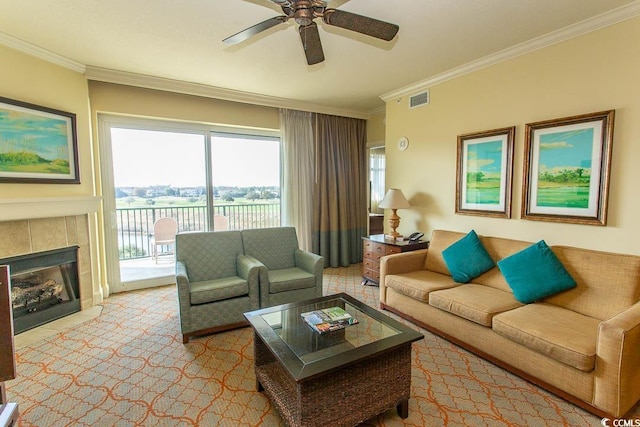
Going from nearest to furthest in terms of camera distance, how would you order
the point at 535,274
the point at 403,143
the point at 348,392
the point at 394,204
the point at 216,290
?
the point at 348,392 → the point at 535,274 → the point at 216,290 → the point at 394,204 → the point at 403,143

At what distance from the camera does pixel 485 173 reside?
10.8 feet

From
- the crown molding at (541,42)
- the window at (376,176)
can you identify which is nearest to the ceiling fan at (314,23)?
the crown molding at (541,42)

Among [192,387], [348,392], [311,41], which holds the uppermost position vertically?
[311,41]

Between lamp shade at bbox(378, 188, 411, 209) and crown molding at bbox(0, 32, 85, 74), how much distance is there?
12.2ft

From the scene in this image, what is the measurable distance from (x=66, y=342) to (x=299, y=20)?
3298 millimetres

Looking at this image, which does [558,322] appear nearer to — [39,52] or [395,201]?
[395,201]

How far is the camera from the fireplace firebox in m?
2.96

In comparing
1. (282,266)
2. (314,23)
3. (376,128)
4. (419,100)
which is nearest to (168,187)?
(282,266)

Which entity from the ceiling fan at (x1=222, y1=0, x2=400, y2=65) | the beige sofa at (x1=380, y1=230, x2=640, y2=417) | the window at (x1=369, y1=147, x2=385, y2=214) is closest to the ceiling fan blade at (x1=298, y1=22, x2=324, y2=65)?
the ceiling fan at (x1=222, y1=0, x2=400, y2=65)

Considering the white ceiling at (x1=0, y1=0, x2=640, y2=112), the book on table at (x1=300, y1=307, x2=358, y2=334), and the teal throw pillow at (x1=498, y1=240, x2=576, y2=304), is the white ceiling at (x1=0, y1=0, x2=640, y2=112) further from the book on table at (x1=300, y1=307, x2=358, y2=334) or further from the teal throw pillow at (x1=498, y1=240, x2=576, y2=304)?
the book on table at (x1=300, y1=307, x2=358, y2=334)

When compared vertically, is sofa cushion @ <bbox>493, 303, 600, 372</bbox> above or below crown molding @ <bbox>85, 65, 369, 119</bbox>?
below

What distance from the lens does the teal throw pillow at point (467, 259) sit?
2.96 metres

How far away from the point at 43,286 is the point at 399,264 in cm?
375

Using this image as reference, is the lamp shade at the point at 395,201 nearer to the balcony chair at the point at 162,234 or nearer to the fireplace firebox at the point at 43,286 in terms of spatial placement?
the balcony chair at the point at 162,234
